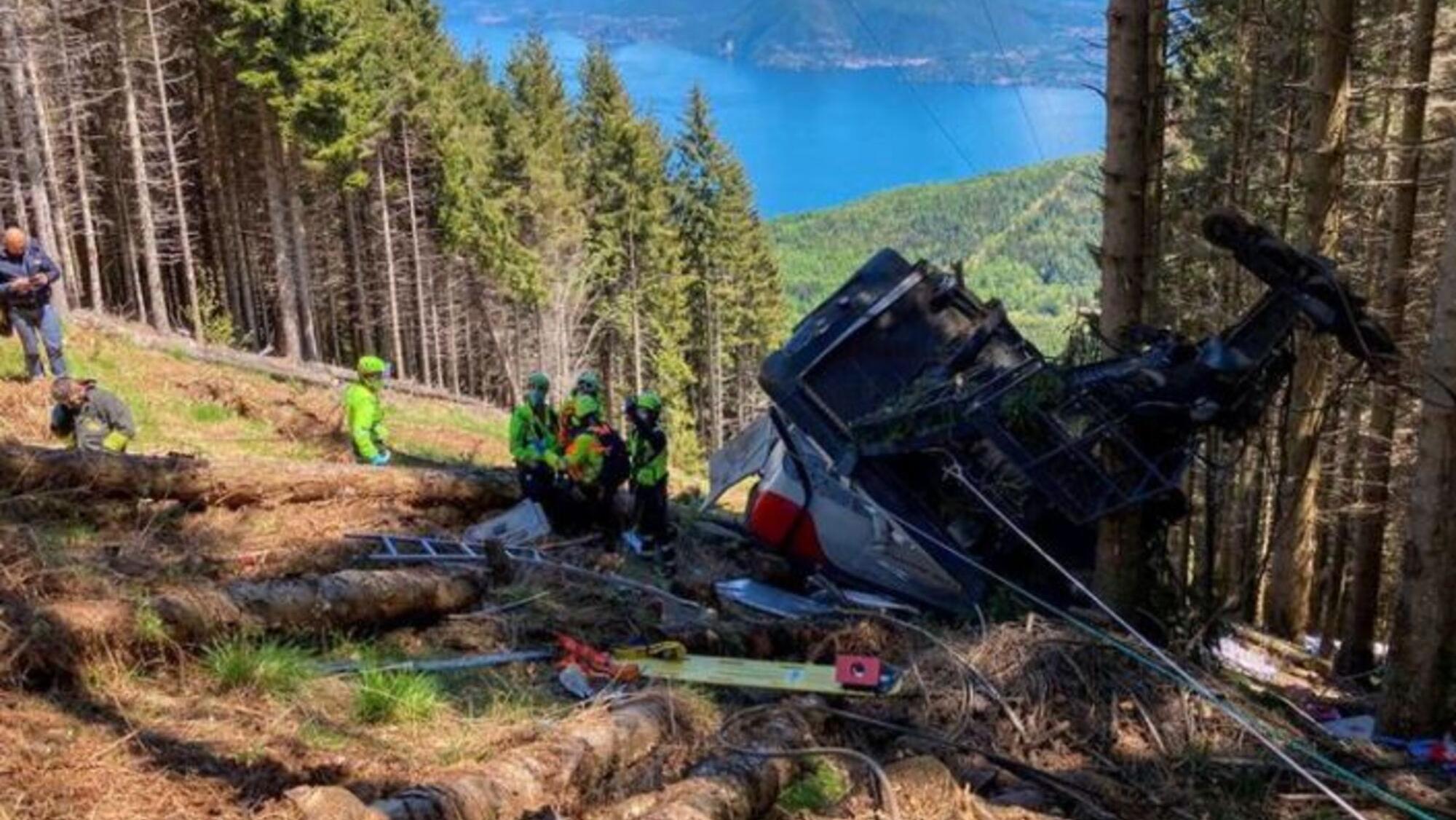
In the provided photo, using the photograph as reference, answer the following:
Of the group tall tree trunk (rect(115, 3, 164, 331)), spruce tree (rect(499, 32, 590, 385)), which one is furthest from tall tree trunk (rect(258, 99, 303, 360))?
spruce tree (rect(499, 32, 590, 385))

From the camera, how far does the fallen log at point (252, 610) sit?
4.95 m

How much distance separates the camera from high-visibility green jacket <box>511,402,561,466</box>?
34.2 feet

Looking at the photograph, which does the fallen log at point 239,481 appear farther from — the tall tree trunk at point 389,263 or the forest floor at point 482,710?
the tall tree trunk at point 389,263

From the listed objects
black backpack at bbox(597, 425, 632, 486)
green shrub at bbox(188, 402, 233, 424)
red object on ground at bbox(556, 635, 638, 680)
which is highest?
red object on ground at bbox(556, 635, 638, 680)

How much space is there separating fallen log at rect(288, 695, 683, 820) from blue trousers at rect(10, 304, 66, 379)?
1057 cm

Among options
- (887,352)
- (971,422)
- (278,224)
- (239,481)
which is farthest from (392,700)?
(278,224)

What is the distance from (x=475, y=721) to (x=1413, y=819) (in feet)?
14.8

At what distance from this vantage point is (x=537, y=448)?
413 inches

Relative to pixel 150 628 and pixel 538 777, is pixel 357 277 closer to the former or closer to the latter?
pixel 150 628

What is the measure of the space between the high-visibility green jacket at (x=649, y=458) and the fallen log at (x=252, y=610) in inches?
104

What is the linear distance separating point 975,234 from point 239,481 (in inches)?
4502

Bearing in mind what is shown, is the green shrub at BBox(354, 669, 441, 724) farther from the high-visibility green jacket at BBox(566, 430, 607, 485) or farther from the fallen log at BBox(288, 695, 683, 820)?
the high-visibility green jacket at BBox(566, 430, 607, 485)

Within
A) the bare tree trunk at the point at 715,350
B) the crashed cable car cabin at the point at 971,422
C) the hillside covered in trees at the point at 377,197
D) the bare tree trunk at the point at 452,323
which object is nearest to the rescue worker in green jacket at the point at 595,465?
the crashed cable car cabin at the point at 971,422

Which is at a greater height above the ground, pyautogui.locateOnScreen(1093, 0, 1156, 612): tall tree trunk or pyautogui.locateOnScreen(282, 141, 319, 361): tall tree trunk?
pyautogui.locateOnScreen(1093, 0, 1156, 612): tall tree trunk
